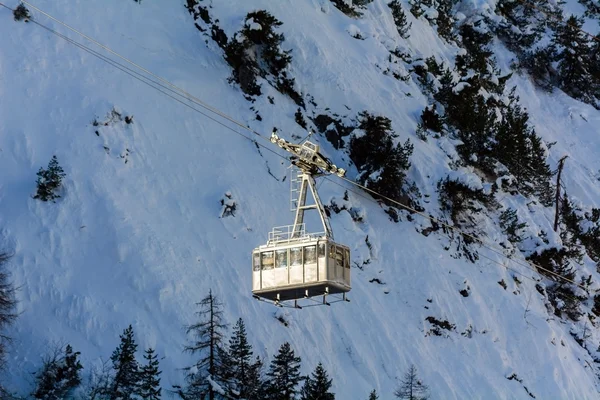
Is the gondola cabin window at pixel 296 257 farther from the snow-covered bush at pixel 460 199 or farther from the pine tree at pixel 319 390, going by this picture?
the snow-covered bush at pixel 460 199

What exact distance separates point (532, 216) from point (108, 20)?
34.6 meters

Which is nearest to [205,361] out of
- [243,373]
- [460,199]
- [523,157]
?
[243,373]

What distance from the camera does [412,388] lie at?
177 feet

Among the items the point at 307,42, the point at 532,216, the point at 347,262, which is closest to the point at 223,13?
the point at 307,42

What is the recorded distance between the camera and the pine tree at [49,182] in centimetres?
5469

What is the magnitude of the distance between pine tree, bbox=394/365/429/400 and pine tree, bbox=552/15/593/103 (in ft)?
173

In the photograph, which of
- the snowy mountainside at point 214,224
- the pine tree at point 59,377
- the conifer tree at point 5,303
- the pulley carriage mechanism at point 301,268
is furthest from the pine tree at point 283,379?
the conifer tree at point 5,303

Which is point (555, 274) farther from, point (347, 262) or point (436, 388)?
point (347, 262)

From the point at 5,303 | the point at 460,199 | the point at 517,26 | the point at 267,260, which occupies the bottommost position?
the point at 267,260

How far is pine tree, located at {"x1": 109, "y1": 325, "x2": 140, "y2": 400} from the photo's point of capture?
4231cm

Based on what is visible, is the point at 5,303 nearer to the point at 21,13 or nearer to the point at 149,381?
the point at 149,381

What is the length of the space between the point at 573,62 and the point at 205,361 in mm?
66546

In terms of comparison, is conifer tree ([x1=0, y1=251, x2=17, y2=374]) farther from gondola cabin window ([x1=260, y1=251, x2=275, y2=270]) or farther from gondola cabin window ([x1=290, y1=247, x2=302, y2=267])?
gondola cabin window ([x1=290, y1=247, x2=302, y2=267])

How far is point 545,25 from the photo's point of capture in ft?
346
